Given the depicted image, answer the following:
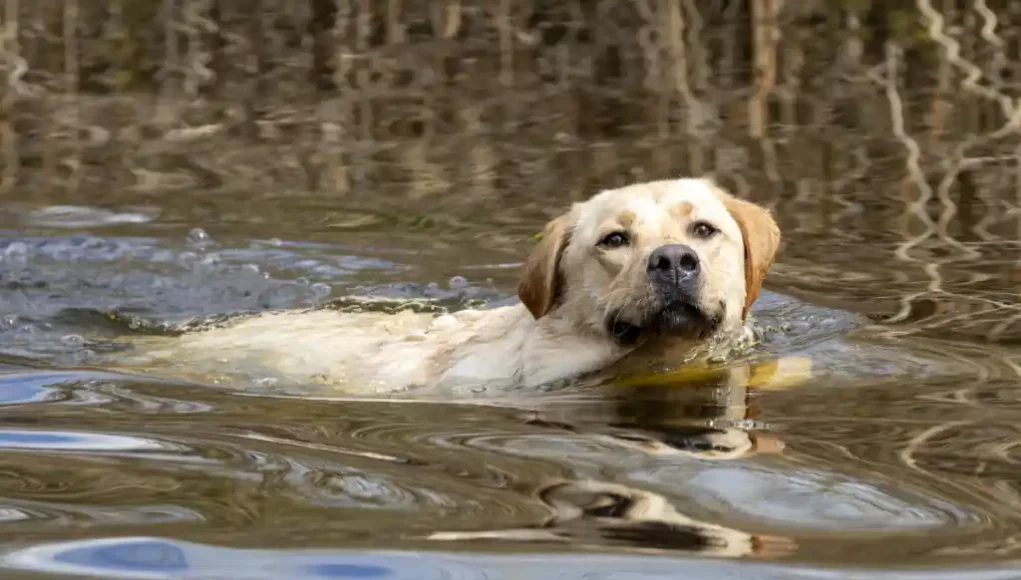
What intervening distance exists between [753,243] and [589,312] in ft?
2.15

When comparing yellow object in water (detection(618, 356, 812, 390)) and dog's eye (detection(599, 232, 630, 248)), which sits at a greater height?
dog's eye (detection(599, 232, 630, 248))

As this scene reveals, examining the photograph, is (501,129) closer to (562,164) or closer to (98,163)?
(562,164)

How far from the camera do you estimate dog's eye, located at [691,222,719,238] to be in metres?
5.97

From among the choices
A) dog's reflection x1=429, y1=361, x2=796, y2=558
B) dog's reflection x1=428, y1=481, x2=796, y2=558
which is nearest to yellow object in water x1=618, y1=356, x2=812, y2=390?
dog's reflection x1=429, y1=361, x2=796, y2=558

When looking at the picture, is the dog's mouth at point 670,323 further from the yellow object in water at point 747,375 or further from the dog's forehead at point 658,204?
the dog's forehead at point 658,204

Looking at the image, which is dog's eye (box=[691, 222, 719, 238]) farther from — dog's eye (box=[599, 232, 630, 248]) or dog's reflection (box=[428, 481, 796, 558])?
dog's reflection (box=[428, 481, 796, 558])

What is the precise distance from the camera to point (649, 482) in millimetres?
3912

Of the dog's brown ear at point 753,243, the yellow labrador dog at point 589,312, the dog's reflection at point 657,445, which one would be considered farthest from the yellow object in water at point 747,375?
the dog's brown ear at point 753,243

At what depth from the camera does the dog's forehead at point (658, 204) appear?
5.98 m

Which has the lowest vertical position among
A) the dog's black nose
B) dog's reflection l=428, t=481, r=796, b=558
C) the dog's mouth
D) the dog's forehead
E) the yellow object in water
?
the yellow object in water

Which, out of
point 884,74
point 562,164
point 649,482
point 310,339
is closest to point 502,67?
point 884,74

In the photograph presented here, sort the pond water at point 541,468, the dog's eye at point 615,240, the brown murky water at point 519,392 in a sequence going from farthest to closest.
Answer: the dog's eye at point 615,240, the brown murky water at point 519,392, the pond water at point 541,468

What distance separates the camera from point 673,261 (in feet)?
18.3

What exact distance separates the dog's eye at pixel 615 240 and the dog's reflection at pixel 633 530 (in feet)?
7.27
